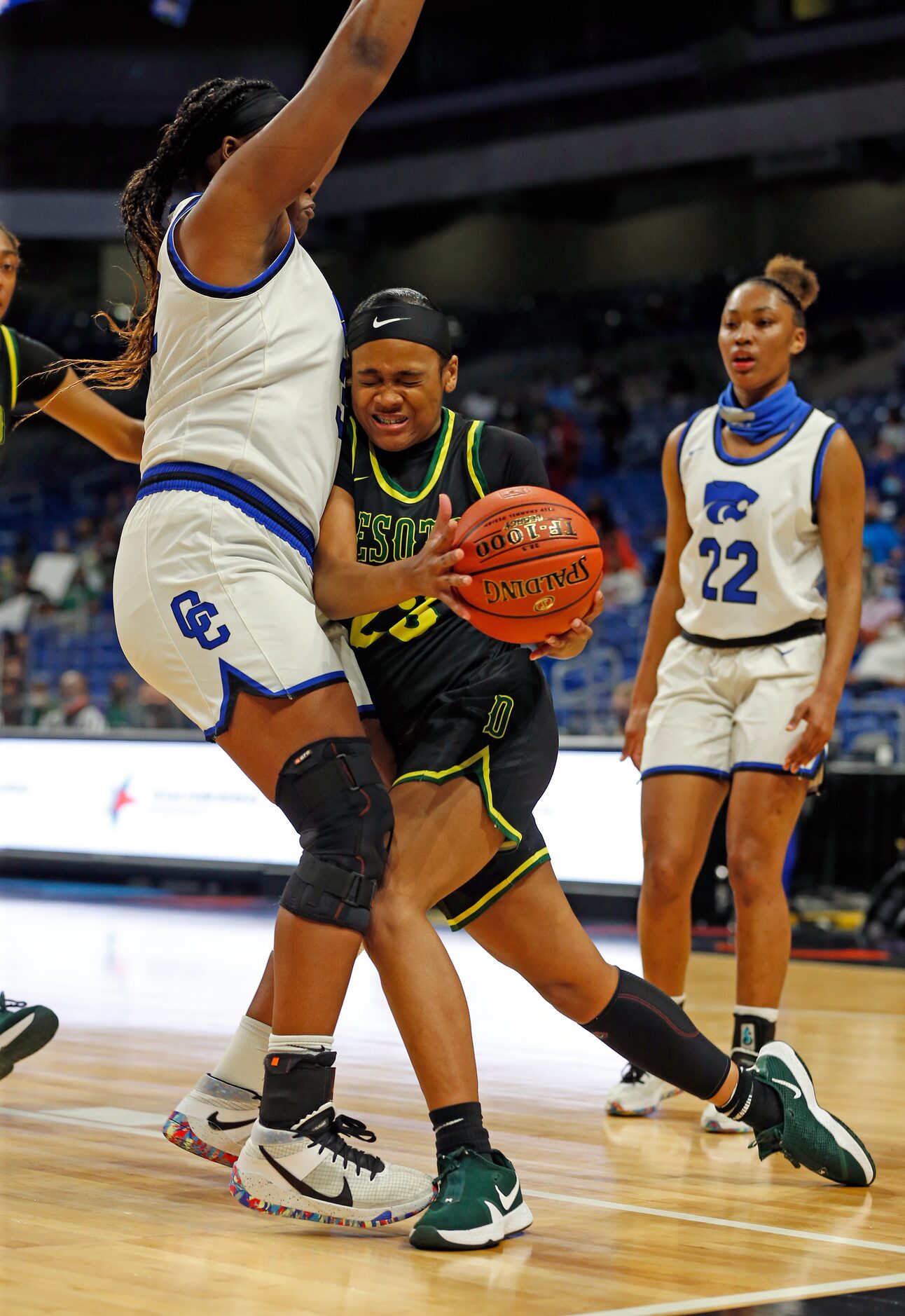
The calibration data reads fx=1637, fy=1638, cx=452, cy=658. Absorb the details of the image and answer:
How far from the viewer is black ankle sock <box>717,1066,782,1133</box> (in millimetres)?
3375

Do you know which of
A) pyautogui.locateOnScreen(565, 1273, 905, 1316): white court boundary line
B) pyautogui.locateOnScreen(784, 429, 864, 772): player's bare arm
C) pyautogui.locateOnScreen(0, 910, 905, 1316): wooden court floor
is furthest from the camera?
pyautogui.locateOnScreen(784, 429, 864, 772): player's bare arm

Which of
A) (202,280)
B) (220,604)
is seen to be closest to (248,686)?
(220,604)

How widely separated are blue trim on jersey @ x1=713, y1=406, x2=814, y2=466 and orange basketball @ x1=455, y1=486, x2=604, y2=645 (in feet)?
5.76

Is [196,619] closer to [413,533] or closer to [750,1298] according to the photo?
[413,533]

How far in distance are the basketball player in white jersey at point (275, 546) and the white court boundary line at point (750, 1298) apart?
59 cm

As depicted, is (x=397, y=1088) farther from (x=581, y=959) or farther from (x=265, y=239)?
(x=265, y=239)

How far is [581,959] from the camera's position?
324 cm

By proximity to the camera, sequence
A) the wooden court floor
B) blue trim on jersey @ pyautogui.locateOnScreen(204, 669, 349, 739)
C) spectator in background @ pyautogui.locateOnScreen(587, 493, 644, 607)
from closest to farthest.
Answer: the wooden court floor → blue trim on jersey @ pyautogui.locateOnScreen(204, 669, 349, 739) → spectator in background @ pyautogui.locateOnScreen(587, 493, 644, 607)

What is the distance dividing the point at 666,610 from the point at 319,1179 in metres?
2.47

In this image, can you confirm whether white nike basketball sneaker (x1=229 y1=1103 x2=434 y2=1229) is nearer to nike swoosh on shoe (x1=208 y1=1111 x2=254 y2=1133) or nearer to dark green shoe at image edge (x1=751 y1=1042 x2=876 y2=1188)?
nike swoosh on shoe (x1=208 y1=1111 x2=254 y2=1133)

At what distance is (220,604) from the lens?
9.85ft

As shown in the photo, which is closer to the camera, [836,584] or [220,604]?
[220,604]

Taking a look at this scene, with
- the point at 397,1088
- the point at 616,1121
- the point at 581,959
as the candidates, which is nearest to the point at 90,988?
the point at 397,1088

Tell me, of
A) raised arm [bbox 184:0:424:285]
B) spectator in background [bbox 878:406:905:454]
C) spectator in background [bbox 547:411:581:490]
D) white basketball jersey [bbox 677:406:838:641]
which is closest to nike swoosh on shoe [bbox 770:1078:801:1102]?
white basketball jersey [bbox 677:406:838:641]
